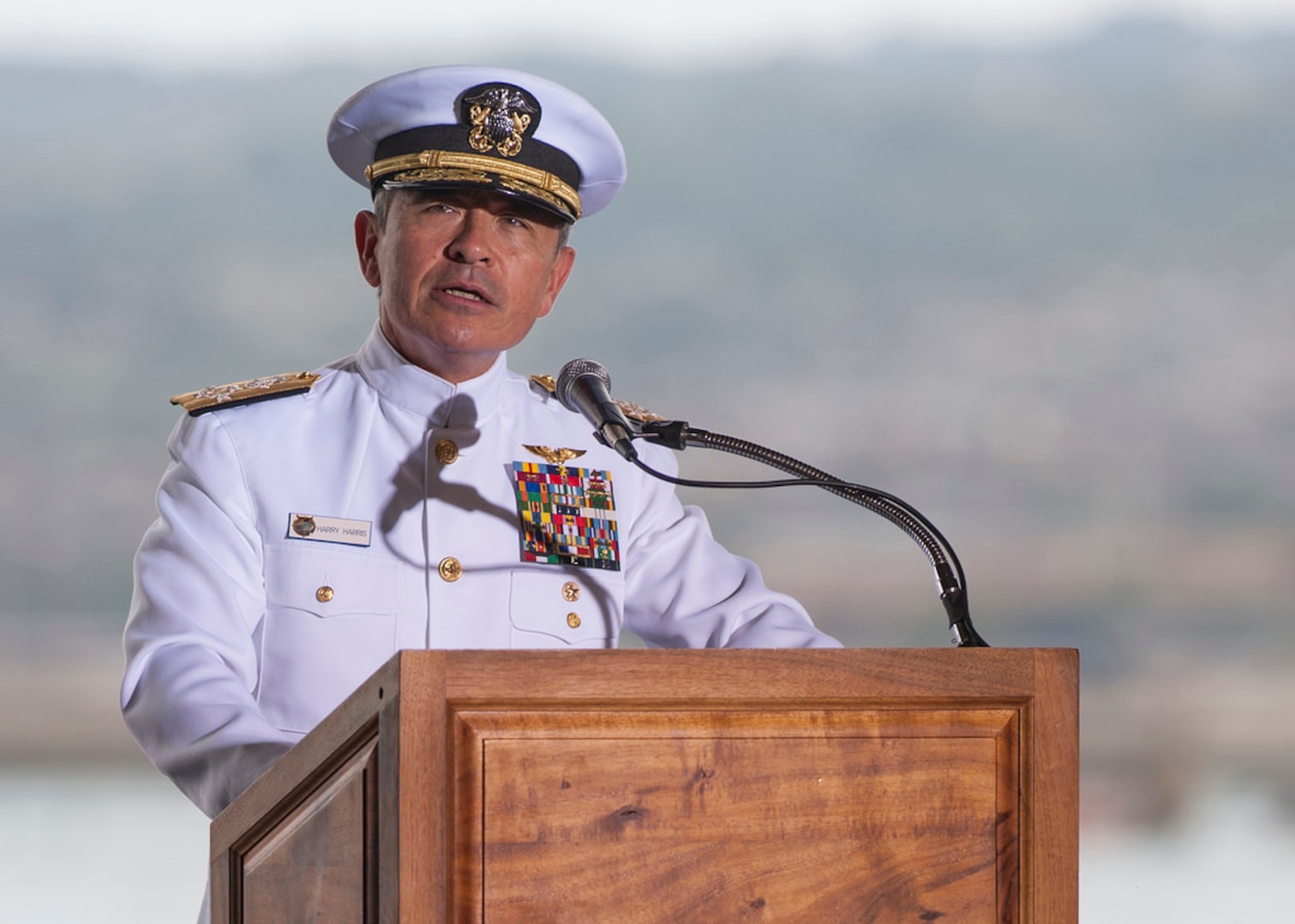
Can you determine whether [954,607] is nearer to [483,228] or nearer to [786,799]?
[786,799]

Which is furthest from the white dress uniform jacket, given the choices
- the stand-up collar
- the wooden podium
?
the wooden podium

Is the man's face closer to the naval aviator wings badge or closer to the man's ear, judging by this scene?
the man's ear

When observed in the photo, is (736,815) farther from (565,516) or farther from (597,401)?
(565,516)

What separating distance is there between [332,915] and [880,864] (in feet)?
1.23

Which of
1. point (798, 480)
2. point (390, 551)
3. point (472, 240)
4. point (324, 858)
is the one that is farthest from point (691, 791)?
point (472, 240)

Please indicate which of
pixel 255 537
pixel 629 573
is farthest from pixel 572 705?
pixel 629 573

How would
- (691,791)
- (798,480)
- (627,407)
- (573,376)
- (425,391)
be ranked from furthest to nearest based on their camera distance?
1. (425,391)
2. (627,407)
3. (573,376)
4. (798,480)
5. (691,791)

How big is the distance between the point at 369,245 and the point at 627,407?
430 mm

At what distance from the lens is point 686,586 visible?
195 centimetres

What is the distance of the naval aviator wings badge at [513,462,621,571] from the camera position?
1871mm

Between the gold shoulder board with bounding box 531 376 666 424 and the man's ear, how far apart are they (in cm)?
25

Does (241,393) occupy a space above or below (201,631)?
above

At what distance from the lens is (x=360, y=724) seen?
1.02m

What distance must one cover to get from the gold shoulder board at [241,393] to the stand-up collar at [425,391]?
9cm
